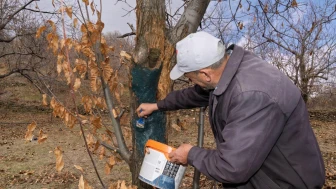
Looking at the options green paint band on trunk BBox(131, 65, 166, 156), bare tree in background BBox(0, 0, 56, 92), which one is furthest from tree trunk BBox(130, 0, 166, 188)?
bare tree in background BBox(0, 0, 56, 92)

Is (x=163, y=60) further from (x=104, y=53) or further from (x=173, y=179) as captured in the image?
(x=173, y=179)

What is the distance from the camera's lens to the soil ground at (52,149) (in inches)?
277

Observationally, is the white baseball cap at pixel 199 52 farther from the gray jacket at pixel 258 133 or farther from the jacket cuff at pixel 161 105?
the jacket cuff at pixel 161 105

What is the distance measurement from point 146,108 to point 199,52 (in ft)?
2.51

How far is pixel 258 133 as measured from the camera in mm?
1676

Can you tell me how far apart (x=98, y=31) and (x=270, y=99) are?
1218mm

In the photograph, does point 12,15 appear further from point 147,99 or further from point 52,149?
point 147,99

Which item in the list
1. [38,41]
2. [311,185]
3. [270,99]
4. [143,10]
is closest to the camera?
[270,99]

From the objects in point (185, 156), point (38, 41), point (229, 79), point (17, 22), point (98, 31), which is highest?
point (17, 22)

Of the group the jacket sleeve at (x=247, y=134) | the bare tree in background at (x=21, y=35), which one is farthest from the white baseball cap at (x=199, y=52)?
the bare tree in background at (x=21, y=35)

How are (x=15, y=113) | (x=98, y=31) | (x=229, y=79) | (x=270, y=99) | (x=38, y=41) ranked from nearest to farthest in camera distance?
(x=270, y=99) < (x=229, y=79) < (x=98, y=31) < (x=38, y=41) < (x=15, y=113)

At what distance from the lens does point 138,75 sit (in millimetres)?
2434

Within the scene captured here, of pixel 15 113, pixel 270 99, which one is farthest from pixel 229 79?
pixel 15 113

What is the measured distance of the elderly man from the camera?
1688 millimetres
